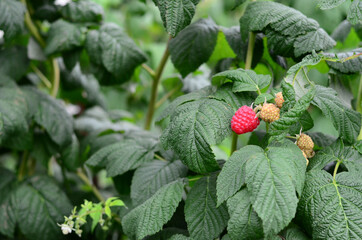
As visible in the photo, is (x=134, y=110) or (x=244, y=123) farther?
(x=134, y=110)

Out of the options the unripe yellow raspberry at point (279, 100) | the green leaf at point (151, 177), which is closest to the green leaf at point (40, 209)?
the green leaf at point (151, 177)

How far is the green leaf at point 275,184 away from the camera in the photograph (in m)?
0.56

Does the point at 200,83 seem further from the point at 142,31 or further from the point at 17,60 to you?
the point at 142,31

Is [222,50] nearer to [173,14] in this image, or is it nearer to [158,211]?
[173,14]

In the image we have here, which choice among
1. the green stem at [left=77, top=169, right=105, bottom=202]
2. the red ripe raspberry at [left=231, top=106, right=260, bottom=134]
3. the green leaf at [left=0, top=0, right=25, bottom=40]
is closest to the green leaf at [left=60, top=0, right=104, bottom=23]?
the green leaf at [left=0, top=0, right=25, bottom=40]

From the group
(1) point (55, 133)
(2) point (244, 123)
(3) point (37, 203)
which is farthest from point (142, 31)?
(2) point (244, 123)

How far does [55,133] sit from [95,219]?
0.43m

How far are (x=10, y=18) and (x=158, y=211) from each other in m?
0.70

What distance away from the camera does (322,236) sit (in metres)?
0.61

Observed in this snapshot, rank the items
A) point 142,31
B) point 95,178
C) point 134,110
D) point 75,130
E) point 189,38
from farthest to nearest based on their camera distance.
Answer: point 142,31
point 134,110
point 95,178
point 75,130
point 189,38

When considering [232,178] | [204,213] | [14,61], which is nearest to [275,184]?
[232,178]

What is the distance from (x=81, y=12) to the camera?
123cm

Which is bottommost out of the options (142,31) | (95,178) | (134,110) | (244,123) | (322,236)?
(95,178)

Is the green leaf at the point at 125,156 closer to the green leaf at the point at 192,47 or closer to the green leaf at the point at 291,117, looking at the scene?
the green leaf at the point at 192,47
